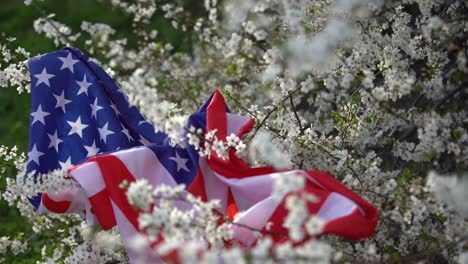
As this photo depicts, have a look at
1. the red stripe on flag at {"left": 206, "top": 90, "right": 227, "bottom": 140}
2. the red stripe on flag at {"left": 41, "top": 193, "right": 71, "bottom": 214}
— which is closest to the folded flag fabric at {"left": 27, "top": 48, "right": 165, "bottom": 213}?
the red stripe on flag at {"left": 41, "top": 193, "right": 71, "bottom": 214}

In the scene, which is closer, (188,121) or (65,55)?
(188,121)

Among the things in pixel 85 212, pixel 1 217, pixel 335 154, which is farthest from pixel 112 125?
pixel 1 217

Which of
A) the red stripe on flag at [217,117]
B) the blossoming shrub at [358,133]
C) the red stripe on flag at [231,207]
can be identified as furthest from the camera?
the red stripe on flag at [217,117]

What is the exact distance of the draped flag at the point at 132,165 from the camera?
2.66 m

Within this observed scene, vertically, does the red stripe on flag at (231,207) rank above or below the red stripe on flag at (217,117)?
below

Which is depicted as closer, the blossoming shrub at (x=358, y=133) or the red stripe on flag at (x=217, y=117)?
the blossoming shrub at (x=358, y=133)

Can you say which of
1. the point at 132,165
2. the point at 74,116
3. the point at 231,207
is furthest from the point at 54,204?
the point at 231,207

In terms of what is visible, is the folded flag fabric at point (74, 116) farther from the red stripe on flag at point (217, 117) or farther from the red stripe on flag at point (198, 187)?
the red stripe on flag at point (198, 187)

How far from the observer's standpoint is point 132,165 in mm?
2990

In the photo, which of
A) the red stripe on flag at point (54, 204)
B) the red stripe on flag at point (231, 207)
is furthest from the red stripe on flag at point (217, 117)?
the red stripe on flag at point (54, 204)

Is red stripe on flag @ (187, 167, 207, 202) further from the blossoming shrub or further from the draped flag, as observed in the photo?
the blossoming shrub

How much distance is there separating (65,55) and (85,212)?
2.94 feet

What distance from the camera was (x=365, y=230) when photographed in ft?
8.40

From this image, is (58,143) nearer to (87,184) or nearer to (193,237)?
(87,184)
